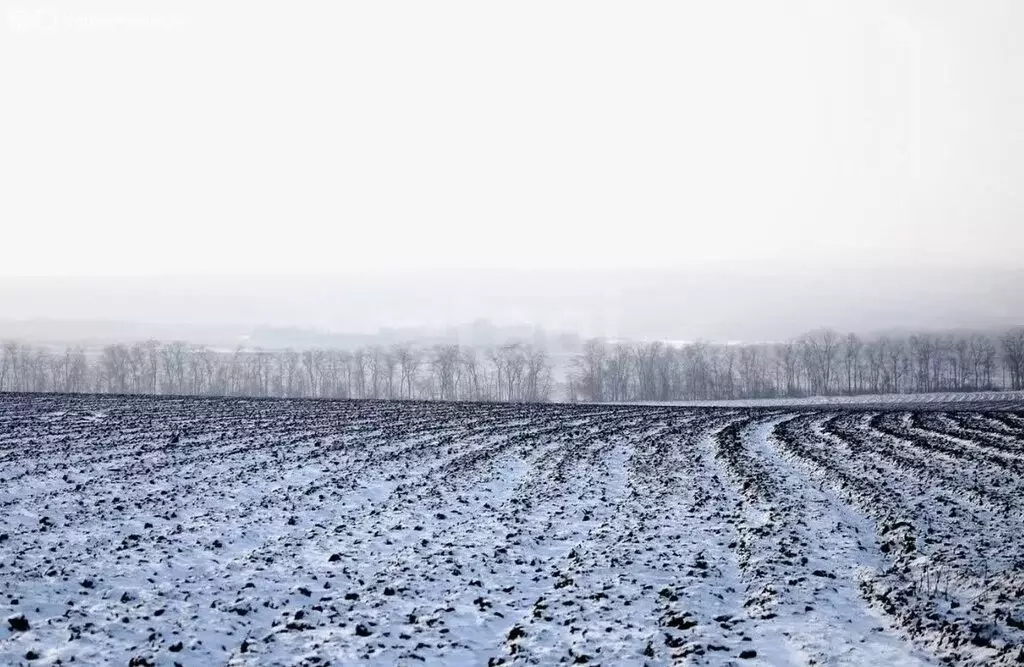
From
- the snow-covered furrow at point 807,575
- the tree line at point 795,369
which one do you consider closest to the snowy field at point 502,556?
the snow-covered furrow at point 807,575

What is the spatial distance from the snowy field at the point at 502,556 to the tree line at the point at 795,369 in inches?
4727

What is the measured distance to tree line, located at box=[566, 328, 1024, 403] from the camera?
14675 centimetres

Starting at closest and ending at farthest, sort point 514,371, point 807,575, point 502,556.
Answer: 1. point 807,575
2. point 502,556
3. point 514,371

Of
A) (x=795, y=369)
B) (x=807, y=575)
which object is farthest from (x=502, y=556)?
(x=795, y=369)

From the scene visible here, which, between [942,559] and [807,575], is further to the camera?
[942,559]

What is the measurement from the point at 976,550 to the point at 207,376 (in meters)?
179

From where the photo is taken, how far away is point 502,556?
1412 cm

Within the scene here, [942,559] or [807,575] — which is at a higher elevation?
[942,559]

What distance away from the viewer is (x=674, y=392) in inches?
6029

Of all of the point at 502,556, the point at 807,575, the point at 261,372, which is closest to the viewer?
the point at 807,575

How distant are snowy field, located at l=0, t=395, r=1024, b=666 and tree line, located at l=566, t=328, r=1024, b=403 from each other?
4727 inches

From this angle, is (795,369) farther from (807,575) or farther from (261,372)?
(807,575)

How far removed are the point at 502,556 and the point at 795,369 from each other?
171m

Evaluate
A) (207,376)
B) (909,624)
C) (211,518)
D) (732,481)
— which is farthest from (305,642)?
(207,376)
